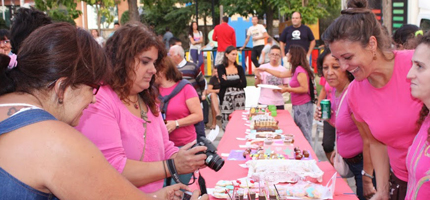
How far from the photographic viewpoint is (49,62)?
1.34 m

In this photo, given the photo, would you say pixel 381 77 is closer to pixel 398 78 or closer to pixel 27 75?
pixel 398 78

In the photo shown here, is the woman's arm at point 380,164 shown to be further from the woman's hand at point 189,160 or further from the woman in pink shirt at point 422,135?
the woman's hand at point 189,160

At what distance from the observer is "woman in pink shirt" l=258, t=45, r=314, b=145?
6.00m

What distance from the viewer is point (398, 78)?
2.41 meters

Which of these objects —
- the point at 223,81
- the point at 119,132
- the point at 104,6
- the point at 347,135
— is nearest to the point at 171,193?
Result: the point at 119,132

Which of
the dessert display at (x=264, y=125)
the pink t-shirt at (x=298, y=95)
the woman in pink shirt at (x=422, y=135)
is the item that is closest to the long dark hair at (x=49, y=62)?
the woman in pink shirt at (x=422, y=135)

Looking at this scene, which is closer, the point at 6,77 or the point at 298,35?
the point at 6,77

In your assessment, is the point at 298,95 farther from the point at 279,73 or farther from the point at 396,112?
the point at 396,112

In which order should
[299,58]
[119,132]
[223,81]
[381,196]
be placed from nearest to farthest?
[119,132] < [381,196] < [299,58] < [223,81]

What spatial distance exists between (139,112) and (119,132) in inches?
11.9

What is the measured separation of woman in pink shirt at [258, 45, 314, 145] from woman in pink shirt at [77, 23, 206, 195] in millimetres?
3804

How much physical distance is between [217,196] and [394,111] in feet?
3.68

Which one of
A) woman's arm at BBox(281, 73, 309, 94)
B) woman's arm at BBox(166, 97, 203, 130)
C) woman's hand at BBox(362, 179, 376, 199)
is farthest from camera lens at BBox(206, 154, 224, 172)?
woman's arm at BBox(281, 73, 309, 94)

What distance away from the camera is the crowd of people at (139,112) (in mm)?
1199
